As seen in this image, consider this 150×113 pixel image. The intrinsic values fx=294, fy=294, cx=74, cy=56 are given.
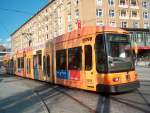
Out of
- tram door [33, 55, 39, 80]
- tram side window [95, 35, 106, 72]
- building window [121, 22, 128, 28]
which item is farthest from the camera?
building window [121, 22, 128, 28]

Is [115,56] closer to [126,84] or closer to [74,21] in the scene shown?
[126,84]

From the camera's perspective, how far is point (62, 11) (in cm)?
6194

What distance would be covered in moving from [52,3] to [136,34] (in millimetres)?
20099

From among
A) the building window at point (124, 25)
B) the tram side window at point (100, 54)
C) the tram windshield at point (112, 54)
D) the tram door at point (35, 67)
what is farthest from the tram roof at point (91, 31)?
the building window at point (124, 25)

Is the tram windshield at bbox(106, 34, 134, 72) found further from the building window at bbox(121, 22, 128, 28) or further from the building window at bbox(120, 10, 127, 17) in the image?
the building window at bbox(120, 10, 127, 17)

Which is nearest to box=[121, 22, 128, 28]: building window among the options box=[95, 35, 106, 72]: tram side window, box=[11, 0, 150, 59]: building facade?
box=[11, 0, 150, 59]: building facade

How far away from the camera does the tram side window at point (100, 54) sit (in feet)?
37.9

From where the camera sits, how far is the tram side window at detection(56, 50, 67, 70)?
Result: 15.4 m

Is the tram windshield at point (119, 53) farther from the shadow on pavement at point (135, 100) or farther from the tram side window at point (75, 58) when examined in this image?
the tram side window at point (75, 58)

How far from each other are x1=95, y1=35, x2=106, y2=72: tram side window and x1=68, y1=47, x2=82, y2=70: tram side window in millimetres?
1552

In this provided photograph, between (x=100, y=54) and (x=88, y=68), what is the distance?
1069 millimetres

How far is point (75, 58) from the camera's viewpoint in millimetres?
13883

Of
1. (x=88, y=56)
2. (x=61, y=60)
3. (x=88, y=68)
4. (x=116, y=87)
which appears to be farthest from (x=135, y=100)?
(x=61, y=60)

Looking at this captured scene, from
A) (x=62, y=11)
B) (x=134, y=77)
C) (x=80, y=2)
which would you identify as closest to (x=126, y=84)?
(x=134, y=77)
